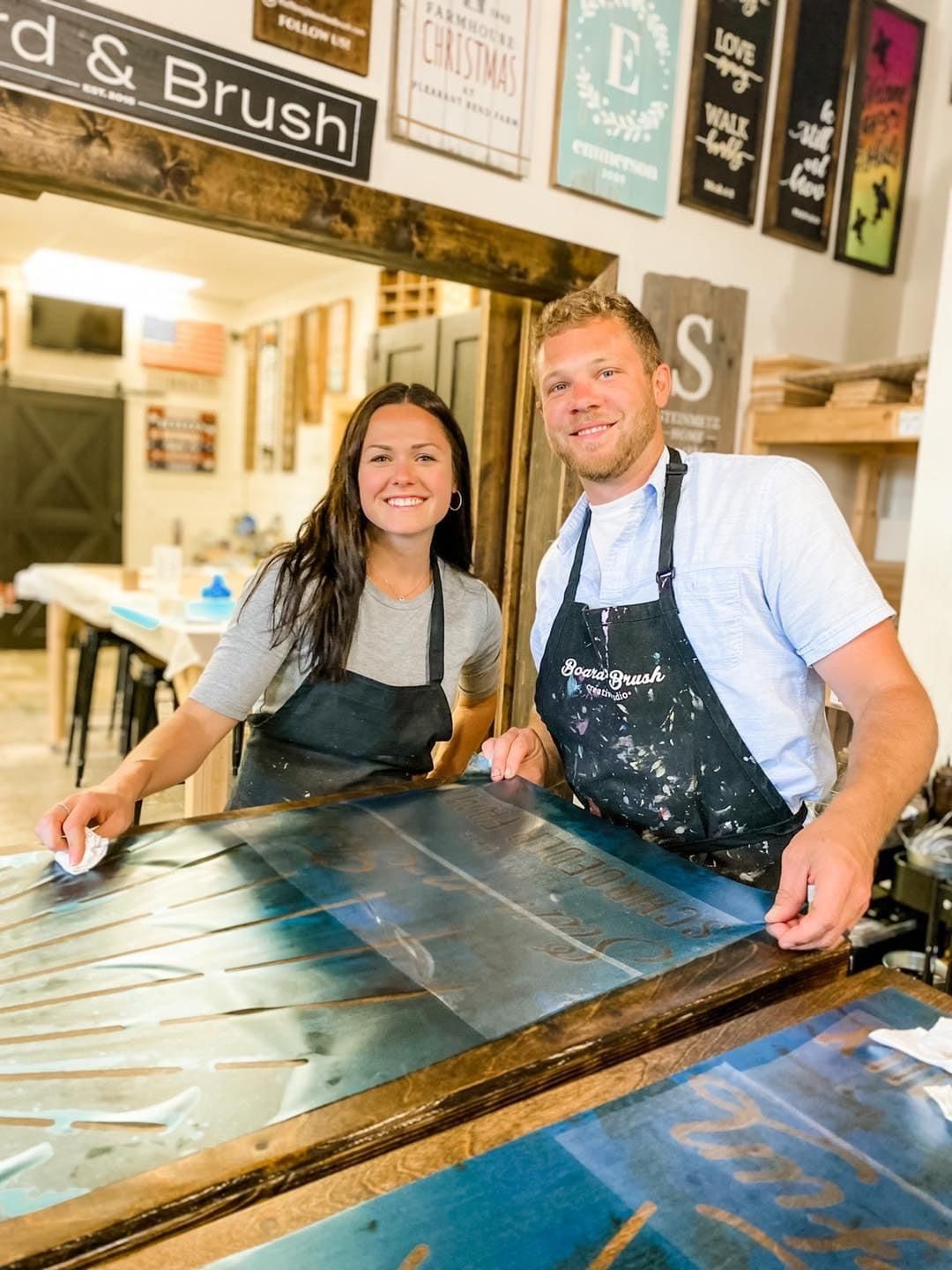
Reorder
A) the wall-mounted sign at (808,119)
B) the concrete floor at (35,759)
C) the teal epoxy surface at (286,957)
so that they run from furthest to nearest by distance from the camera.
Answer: the concrete floor at (35,759) < the wall-mounted sign at (808,119) < the teal epoxy surface at (286,957)

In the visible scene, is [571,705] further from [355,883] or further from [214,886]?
[214,886]

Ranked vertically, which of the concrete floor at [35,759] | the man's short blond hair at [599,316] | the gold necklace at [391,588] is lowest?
the concrete floor at [35,759]

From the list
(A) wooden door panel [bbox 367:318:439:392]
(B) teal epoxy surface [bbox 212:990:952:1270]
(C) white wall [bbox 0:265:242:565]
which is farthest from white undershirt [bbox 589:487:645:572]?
(C) white wall [bbox 0:265:242:565]

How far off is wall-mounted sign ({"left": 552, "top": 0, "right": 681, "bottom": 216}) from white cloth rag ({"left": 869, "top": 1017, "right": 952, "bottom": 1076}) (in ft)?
8.99

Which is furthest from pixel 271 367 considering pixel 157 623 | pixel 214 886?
pixel 214 886

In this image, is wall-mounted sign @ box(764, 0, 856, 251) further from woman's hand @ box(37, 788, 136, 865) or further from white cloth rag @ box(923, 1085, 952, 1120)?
white cloth rag @ box(923, 1085, 952, 1120)

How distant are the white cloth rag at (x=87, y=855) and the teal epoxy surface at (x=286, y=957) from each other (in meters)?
0.02

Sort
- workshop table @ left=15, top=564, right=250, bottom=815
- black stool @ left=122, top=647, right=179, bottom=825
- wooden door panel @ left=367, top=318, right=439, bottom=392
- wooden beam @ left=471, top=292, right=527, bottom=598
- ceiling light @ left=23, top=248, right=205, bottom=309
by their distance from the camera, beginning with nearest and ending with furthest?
workshop table @ left=15, top=564, right=250, bottom=815 < wooden beam @ left=471, top=292, right=527, bottom=598 < black stool @ left=122, top=647, right=179, bottom=825 < wooden door panel @ left=367, top=318, right=439, bottom=392 < ceiling light @ left=23, top=248, right=205, bottom=309

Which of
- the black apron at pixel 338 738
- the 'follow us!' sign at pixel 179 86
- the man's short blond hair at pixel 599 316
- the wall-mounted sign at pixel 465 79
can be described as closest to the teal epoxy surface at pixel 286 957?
the black apron at pixel 338 738

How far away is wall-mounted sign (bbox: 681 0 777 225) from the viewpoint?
3320 millimetres

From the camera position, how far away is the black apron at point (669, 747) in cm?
153

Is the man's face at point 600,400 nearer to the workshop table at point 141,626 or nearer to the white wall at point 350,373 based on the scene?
the workshop table at point 141,626

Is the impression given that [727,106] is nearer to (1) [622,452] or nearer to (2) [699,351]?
(2) [699,351]

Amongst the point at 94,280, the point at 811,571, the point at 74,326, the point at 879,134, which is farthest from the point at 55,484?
the point at 811,571
